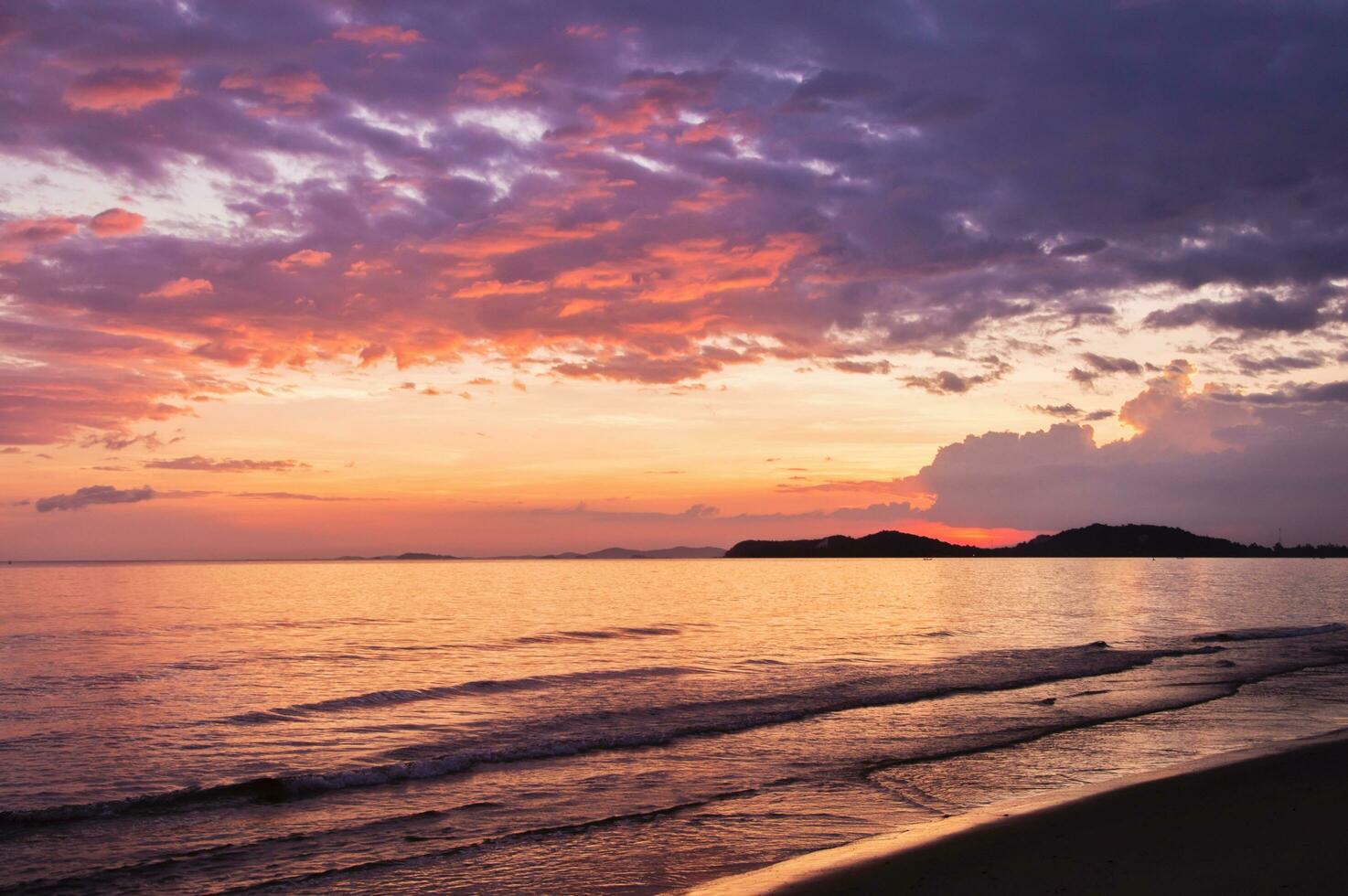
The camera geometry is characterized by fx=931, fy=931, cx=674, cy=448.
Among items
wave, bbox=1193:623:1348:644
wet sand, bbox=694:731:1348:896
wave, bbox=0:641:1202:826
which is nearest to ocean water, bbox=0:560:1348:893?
wave, bbox=0:641:1202:826

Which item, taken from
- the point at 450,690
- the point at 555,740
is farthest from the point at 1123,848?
the point at 450,690

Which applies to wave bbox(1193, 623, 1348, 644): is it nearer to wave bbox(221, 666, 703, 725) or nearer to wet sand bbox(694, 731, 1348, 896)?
wave bbox(221, 666, 703, 725)

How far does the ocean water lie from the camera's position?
13.4 m

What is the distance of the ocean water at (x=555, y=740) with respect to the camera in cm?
1343

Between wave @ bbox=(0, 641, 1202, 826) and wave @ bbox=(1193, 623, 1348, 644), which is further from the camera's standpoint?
wave @ bbox=(1193, 623, 1348, 644)

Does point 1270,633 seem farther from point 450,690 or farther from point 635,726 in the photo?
point 450,690

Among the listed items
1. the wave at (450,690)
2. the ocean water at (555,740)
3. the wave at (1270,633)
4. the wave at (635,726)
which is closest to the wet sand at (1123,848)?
the ocean water at (555,740)

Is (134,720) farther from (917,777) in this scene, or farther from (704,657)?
(704,657)

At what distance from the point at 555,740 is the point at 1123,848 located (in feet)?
45.4

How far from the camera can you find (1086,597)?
98812 millimetres

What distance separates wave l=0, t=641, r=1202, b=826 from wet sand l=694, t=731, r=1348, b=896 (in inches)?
377

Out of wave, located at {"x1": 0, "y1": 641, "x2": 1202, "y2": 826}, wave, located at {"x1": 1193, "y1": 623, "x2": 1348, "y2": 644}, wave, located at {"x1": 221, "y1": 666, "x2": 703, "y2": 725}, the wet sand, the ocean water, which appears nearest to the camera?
the wet sand

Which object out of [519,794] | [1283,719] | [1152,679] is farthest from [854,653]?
[519,794]

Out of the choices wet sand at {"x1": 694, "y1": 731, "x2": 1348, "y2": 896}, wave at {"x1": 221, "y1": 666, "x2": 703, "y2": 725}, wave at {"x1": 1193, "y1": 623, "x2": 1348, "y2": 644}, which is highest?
wet sand at {"x1": 694, "y1": 731, "x2": 1348, "y2": 896}
